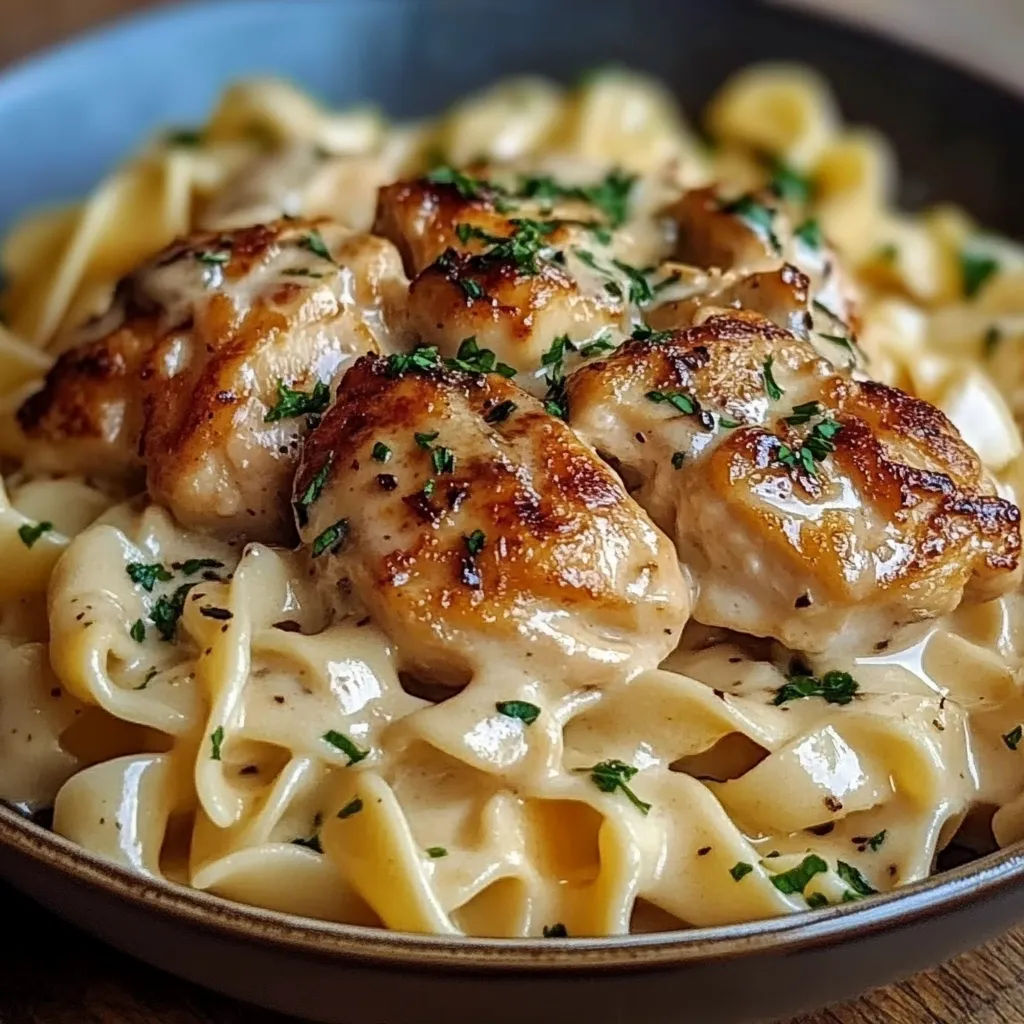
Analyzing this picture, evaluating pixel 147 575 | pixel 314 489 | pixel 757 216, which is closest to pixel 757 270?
pixel 757 216

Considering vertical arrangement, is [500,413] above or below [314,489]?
above

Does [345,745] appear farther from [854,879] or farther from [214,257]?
[214,257]

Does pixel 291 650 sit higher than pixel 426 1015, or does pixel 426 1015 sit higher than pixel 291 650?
pixel 291 650

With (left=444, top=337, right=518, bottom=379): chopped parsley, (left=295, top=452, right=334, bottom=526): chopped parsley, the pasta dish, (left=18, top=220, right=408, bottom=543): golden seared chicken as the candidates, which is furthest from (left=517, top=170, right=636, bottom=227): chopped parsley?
(left=295, top=452, right=334, bottom=526): chopped parsley

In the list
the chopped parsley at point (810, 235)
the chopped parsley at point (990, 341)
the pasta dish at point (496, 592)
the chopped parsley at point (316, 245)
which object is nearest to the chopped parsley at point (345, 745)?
the pasta dish at point (496, 592)

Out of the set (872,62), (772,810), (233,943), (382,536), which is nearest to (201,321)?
(382,536)

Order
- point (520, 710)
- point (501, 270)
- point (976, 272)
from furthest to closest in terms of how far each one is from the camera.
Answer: point (976, 272) < point (501, 270) < point (520, 710)

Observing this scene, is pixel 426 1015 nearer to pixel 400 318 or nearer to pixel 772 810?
pixel 772 810
